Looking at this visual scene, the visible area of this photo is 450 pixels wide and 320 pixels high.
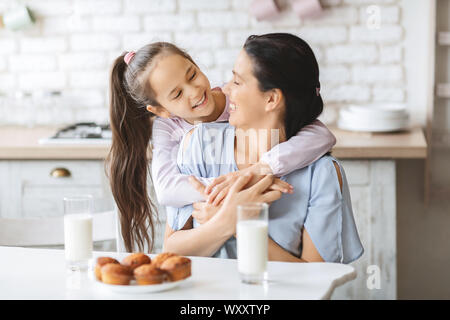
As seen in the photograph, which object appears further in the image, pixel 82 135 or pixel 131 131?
pixel 82 135

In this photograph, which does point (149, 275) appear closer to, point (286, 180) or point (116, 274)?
point (116, 274)

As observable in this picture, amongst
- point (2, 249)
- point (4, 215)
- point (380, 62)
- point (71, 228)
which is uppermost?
point (380, 62)

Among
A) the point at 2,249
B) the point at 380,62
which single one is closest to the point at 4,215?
the point at 2,249

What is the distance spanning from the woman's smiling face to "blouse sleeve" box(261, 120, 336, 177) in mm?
102

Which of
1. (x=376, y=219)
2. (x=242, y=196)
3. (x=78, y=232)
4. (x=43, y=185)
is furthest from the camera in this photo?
(x=43, y=185)

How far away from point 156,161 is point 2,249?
484 mm

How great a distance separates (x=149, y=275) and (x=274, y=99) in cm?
64

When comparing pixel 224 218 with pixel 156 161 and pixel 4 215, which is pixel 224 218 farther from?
pixel 4 215

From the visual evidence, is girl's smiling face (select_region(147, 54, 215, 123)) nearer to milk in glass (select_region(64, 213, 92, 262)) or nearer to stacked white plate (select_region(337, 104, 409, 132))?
milk in glass (select_region(64, 213, 92, 262))

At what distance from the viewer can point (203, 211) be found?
5.74ft

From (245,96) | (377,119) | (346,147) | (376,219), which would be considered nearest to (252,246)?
(245,96)

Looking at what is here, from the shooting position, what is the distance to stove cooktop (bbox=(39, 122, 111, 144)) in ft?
9.49

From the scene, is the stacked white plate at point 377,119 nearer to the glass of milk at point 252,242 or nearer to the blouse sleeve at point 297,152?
the blouse sleeve at point 297,152
